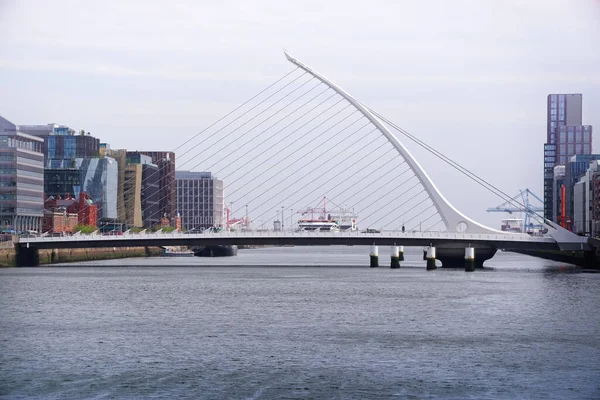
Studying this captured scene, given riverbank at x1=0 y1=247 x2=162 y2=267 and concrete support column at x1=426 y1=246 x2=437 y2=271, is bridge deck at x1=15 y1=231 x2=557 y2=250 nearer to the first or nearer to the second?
concrete support column at x1=426 y1=246 x2=437 y2=271

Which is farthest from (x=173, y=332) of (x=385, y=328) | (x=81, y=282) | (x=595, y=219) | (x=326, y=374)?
(x=595, y=219)

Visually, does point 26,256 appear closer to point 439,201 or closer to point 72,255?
point 72,255

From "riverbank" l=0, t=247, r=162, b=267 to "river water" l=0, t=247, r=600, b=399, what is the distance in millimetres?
34421

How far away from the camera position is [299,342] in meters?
46.5

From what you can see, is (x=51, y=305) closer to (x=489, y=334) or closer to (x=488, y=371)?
(x=489, y=334)

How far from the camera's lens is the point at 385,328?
51.8 meters

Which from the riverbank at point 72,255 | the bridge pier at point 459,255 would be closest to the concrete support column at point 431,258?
the bridge pier at point 459,255

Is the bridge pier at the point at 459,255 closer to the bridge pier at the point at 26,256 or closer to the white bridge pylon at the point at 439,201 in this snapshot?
the white bridge pylon at the point at 439,201

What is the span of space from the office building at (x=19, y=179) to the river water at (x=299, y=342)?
8187 cm

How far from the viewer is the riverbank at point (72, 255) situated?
114 meters

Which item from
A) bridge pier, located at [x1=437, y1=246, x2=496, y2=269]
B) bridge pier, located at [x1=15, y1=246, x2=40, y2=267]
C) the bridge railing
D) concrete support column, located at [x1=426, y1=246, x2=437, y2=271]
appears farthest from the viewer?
bridge pier, located at [x1=15, y1=246, x2=40, y2=267]

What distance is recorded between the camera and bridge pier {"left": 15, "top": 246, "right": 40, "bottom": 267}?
11638cm

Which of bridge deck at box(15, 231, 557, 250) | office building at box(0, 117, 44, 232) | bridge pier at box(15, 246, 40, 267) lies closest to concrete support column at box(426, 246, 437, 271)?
bridge deck at box(15, 231, 557, 250)

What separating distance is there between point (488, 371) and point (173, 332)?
16.5 metres
